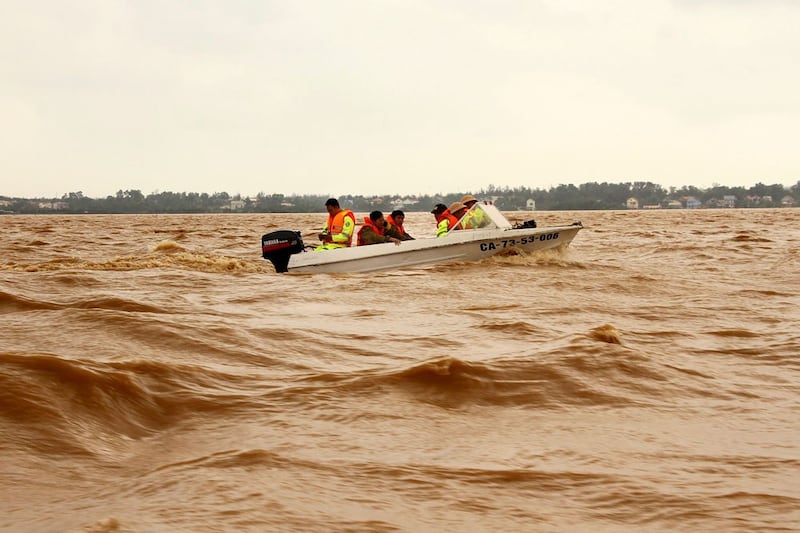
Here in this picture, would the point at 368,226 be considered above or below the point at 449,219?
below

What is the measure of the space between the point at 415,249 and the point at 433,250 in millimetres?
390

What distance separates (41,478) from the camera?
3674 millimetres

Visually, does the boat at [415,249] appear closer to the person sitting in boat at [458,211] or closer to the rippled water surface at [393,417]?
the person sitting in boat at [458,211]

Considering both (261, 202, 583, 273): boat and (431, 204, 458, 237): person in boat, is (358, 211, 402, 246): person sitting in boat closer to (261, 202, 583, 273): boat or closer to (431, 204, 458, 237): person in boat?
(261, 202, 583, 273): boat

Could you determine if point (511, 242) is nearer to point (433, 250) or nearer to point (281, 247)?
point (433, 250)

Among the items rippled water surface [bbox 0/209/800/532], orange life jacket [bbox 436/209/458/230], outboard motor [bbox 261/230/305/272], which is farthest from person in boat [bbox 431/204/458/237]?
rippled water surface [bbox 0/209/800/532]

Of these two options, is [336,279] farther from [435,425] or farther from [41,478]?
[41,478]

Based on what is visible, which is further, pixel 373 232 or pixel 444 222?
pixel 444 222

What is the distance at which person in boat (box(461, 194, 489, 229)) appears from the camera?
53.6ft

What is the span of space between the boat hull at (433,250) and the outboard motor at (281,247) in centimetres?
13

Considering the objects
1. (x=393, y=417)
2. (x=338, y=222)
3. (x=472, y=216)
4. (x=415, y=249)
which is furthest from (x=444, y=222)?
(x=393, y=417)

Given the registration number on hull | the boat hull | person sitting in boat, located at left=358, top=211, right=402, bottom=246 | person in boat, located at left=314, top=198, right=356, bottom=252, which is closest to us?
the boat hull

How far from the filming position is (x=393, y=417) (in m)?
4.84

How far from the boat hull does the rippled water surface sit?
5.39 meters
